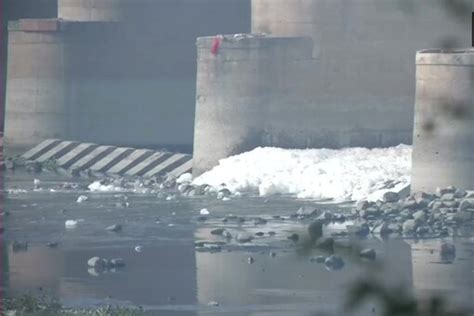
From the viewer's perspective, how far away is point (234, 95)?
29781mm

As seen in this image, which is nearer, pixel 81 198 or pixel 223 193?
pixel 81 198

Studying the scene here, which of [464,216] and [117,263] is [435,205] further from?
[117,263]

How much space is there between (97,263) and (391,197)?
21.6 feet

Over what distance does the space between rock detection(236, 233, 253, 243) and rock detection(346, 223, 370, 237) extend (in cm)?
138

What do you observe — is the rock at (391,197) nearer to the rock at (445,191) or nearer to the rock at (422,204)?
the rock at (445,191)

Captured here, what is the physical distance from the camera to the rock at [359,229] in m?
22.2

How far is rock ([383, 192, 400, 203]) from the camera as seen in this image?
81.5ft

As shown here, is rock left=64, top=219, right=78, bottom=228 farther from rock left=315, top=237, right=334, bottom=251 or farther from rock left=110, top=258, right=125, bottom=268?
rock left=315, top=237, right=334, bottom=251

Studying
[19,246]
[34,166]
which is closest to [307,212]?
[19,246]

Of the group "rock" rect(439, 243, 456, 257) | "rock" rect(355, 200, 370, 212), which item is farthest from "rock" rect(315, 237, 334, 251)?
"rock" rect(355, 200, 370, 212)

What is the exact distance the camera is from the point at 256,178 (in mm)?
28625

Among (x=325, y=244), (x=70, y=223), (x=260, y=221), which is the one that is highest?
(x=325, y=244)

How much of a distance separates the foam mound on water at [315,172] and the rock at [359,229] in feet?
11.3

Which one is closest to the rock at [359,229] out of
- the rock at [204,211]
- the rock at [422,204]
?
the rock at [422,204]
